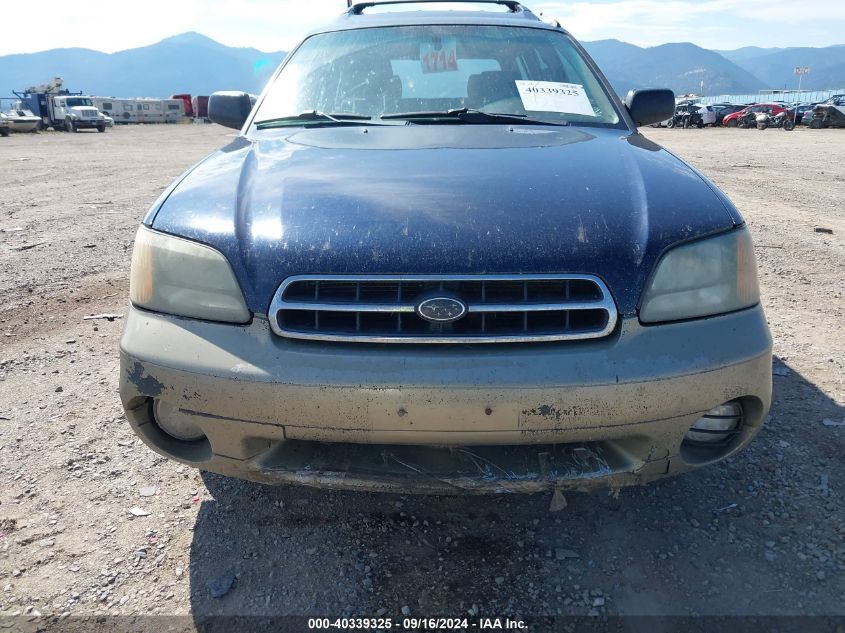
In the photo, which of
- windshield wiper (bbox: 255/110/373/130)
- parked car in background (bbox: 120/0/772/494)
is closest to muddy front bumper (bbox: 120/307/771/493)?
parked car in background (bbox: 120/0/772/494)

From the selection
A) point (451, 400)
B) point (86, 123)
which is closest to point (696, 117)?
point (86, 123)

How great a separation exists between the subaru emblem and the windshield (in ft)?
4.43

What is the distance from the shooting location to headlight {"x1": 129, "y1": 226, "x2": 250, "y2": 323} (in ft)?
5.74

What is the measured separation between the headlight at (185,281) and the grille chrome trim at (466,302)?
162mm

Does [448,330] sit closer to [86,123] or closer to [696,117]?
[696,117]

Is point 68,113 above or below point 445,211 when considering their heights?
above

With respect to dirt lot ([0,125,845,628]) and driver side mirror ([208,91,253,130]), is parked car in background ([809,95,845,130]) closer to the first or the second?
dirt lot ([0,125,845,628])

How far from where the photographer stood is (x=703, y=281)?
1789mm

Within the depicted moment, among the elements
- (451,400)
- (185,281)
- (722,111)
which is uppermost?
(722,111)

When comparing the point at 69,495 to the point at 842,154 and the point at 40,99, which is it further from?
the point at 40,99

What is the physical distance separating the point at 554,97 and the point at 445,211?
1.33 meters

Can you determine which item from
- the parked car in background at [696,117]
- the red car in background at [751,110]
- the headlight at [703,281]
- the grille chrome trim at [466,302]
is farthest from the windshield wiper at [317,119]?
the parked car in background at [696,117]

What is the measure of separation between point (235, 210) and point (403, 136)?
0.82 m

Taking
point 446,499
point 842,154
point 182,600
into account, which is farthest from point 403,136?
point 842,154
